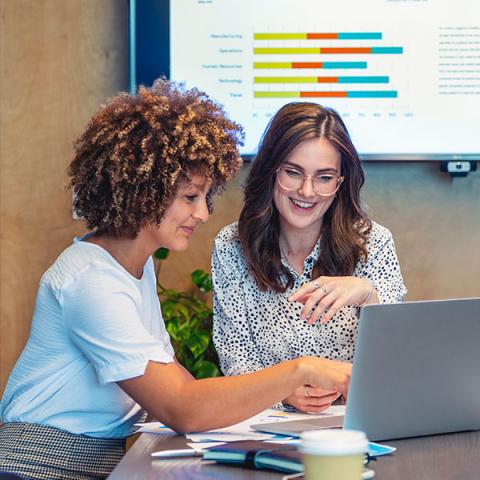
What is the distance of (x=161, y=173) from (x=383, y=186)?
1489 mm

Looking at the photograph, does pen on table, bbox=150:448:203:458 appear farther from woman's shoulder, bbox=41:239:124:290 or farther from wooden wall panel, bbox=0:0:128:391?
wooden wall panel, bbox=0:0:128:391

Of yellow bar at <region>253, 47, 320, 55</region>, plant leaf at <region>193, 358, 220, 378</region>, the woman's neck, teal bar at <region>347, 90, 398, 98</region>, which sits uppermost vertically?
yellow bar at <region>253, 47, 320, 55</region>

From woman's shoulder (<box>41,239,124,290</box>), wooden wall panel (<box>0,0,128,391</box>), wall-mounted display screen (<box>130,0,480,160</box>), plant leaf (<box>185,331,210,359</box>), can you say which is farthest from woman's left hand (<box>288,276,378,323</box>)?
wooden wall panel (<box>0,0,128,391</box>)

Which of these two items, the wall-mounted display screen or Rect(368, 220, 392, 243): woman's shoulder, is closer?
Rect(368, 220, 392, 243): woman's shoulder

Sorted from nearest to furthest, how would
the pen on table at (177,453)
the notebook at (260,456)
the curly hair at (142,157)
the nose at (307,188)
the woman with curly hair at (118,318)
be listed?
the notebook at (260,456), the pen on table at (177,453), the woman with curly hair at (118,318), the curly hair at (142,157), the nose at (307,188)

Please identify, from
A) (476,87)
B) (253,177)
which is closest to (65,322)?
(253,177)

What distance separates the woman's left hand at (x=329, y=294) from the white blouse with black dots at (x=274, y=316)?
27 centimetres

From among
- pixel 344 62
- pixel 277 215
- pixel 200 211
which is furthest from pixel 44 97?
pixel 200 211

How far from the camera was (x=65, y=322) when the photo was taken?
1.60 metres

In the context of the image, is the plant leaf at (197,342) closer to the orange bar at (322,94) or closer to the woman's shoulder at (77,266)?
the orange bar at (322,94)

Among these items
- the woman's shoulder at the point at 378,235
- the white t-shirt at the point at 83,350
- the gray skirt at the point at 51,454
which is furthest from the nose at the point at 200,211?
the woman's shoulder at the point at 378,235

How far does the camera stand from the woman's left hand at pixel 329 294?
1.70m

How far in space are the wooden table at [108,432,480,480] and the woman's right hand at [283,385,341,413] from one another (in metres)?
0.26

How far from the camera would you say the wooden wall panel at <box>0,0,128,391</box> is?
2.94m
